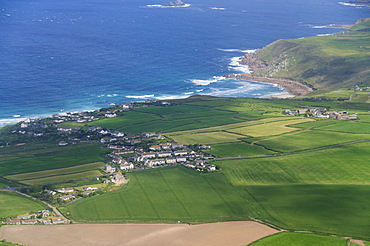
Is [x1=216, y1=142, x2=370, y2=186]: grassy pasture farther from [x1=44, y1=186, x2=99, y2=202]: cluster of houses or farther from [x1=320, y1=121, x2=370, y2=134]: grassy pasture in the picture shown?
[x1=44, y1=186, x2=99, y2=202]: cluster of houses

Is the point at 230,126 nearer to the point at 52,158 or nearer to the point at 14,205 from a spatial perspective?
the point at 52,158

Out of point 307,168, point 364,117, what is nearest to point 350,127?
point 364,117

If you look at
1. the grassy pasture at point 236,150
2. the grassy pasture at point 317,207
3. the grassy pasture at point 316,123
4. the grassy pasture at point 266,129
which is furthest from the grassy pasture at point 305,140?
the grassy pasture at point 317,207

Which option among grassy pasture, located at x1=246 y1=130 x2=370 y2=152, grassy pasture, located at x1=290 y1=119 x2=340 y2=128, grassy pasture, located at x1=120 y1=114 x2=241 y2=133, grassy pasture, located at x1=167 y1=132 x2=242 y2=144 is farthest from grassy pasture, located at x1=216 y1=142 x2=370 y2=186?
grassy pasture, located at x1=120 y1=114 x2=241 y2=133

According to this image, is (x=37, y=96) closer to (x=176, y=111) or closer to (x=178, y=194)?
(x=176, y=111)

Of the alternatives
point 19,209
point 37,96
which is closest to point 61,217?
point 19,209

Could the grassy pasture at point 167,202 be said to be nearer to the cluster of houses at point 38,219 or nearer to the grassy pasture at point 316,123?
the cluster of houses at point 38,219
